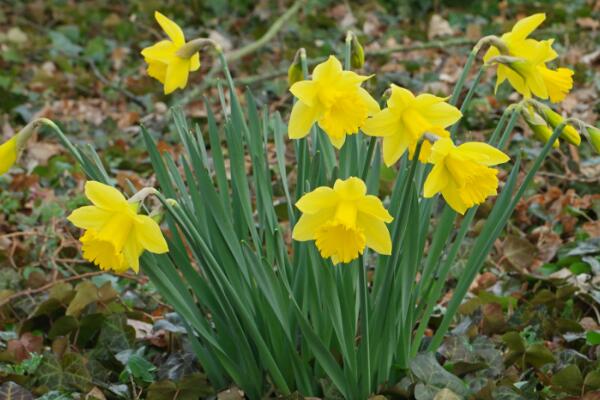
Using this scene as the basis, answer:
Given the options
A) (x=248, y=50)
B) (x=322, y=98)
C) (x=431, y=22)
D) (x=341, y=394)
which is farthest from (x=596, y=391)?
(x=431, y=22)

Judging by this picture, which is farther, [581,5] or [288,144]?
[581,5]

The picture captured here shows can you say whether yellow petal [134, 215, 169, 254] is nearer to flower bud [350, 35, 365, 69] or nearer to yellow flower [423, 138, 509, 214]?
yellow flower [423, 138, 509, 214]

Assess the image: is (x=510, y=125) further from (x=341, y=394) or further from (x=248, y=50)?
(x=248, y=50)

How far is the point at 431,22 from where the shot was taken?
5238mm

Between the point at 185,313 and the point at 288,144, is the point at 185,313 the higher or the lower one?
the higher one

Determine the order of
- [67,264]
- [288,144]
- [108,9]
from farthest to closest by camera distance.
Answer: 1. [108,9]
2. [288,144]
3. [67,264]

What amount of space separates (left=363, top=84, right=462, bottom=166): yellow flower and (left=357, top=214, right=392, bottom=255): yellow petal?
4.2 inches

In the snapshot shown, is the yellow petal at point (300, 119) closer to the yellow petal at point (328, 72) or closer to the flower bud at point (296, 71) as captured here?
the yellow petal at point (328, 72)

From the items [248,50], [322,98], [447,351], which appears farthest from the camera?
[248,50]

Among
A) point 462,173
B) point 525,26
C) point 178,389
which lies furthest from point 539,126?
point 178,389

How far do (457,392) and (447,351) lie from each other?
7.4 inches

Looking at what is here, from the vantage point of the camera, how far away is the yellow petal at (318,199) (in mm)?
1396

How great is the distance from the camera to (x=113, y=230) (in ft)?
4.61

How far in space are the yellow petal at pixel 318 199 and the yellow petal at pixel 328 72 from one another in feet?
0.61
